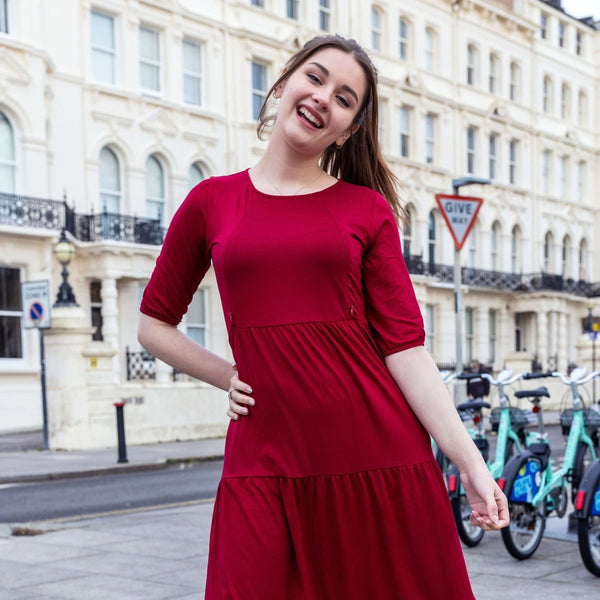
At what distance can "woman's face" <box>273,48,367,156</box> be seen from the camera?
244 cm

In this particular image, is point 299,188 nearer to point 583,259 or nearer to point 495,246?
point 495,246

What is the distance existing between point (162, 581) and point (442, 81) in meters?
35.4

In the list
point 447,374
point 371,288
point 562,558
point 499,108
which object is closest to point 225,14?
point 499,108

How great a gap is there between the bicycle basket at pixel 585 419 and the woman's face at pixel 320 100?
17.1ft

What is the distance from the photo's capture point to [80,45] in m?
26.0

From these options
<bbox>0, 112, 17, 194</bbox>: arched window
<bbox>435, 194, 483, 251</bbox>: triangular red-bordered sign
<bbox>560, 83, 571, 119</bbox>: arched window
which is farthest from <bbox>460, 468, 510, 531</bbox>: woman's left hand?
<bbox>560, 83, 571, 119</bbox>: arched window

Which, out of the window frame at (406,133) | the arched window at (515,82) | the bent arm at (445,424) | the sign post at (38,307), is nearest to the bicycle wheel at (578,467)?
the bent arm at (445,424)

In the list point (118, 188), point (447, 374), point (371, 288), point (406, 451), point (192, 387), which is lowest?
point (192, 387)

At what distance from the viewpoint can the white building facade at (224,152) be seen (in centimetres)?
2402

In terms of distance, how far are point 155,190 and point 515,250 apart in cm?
2017

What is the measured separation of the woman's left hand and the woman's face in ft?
2.81

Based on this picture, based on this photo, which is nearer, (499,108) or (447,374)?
(447,374)

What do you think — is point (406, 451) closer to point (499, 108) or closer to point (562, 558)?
point (562, 558)

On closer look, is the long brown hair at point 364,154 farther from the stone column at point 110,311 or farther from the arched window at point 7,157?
the stone column at point 110,311
